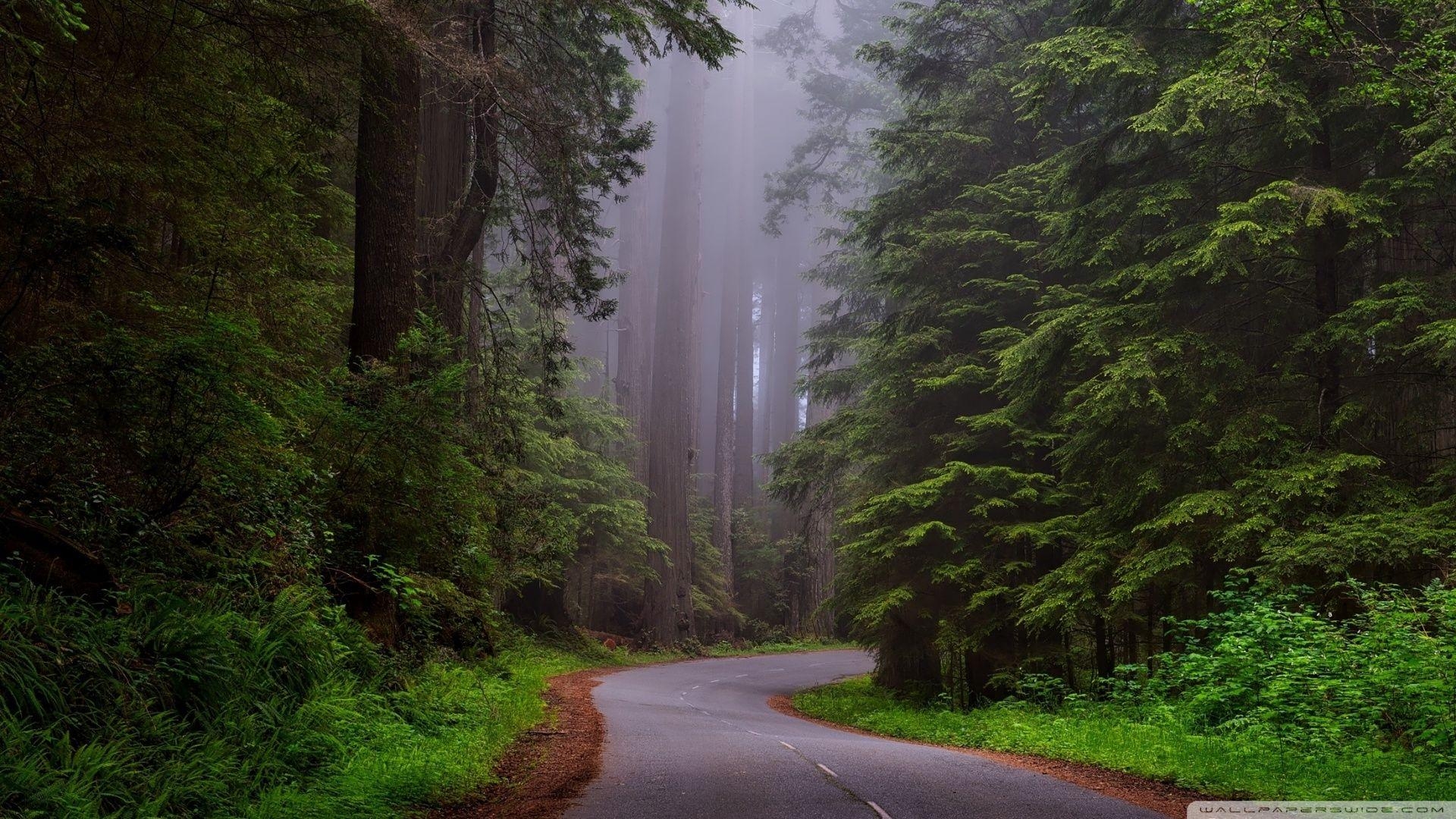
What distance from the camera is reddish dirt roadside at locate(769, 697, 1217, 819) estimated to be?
6.86 m

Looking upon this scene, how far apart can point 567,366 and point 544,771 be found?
7884 mm

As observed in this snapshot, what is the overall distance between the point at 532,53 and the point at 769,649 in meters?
23.4

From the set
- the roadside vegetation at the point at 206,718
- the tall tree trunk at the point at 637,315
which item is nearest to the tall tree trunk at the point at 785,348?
the tall tree trunk at the point at 637,315

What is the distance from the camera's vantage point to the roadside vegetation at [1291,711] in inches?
280

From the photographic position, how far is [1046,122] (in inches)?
625

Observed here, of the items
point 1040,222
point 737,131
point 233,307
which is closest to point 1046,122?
point 1040,222

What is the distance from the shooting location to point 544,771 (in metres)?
7.71

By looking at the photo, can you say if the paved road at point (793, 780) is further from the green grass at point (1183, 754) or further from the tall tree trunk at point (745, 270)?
the tall tree trunk at point (745, 270)

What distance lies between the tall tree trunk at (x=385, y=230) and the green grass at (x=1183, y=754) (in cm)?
856

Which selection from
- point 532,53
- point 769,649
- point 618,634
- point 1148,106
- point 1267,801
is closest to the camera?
point 1267,801

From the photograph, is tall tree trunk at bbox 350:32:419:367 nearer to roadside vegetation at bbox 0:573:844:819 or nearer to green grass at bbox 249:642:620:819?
roadside vegetation at bbox 0:573:844:819

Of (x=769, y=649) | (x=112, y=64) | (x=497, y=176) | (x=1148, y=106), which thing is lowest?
(x=769, y=649)

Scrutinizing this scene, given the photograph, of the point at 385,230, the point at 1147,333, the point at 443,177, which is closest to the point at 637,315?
the point at 443,177

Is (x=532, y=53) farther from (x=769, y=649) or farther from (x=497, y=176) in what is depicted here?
(x=769, y=649)
